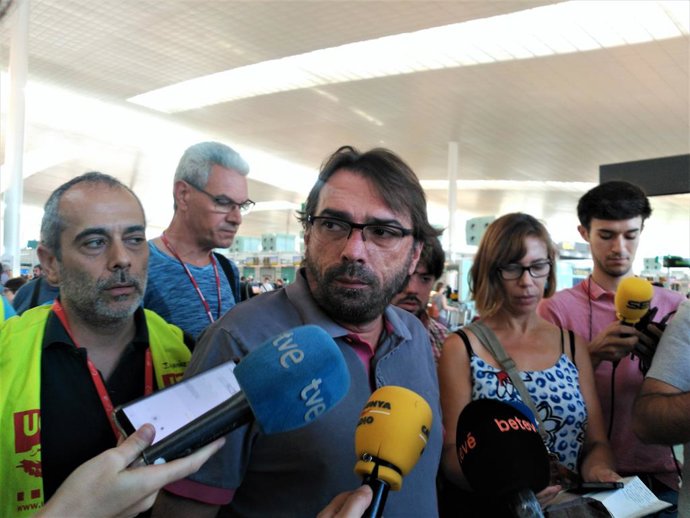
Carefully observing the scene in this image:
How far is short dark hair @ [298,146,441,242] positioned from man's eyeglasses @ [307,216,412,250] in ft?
0.22

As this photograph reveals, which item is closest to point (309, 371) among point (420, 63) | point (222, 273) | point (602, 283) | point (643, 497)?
point (643, 497)

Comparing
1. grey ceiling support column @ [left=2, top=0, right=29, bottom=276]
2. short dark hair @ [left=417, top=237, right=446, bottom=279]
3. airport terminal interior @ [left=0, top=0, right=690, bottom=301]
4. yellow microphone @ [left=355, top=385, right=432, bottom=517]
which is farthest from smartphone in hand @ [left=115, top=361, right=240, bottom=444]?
grey ceiling support column @ [left=2, top=0, right=29, bottom=276]

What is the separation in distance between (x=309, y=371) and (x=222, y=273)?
1.75 meters

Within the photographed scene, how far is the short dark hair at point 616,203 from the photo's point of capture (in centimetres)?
254

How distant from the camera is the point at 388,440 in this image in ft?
3.51

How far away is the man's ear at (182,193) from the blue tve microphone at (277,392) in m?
1.81

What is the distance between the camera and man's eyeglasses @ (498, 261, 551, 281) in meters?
2.26

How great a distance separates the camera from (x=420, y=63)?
12.8m

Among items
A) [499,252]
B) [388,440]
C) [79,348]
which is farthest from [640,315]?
[79,348]

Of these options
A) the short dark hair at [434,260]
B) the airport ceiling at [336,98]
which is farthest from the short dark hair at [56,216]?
the airport ceiling at [336,98]

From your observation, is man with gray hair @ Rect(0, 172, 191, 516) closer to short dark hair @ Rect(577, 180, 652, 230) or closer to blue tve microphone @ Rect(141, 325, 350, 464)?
blue tve microphone @ Rect(141, 325, 350, 464)

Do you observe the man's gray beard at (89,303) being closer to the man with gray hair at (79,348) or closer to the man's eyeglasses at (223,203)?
the man with gray hair at (79,348)

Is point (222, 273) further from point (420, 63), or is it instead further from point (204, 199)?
point (420, 63)

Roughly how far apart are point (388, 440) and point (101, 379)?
92cm
